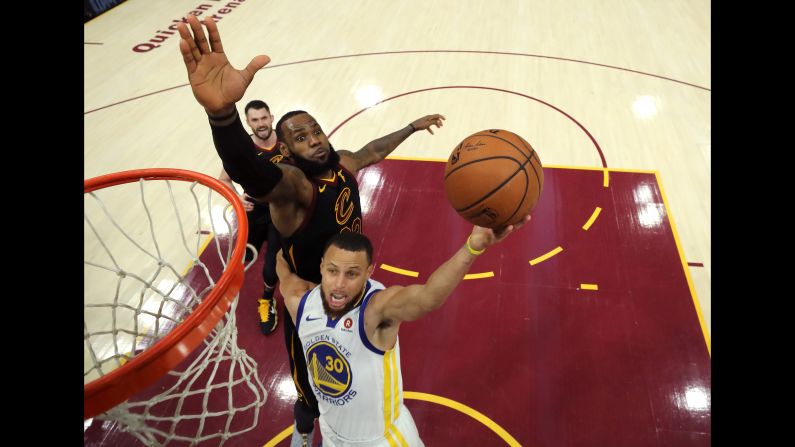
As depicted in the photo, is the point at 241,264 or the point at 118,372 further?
the point at 241,264

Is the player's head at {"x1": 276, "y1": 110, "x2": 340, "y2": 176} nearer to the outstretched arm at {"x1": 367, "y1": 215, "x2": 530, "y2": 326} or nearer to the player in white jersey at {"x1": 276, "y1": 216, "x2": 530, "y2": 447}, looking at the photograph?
the player in white jersey at {"x1": 276, "y1": 216, "x2": 530, "y2": 447}

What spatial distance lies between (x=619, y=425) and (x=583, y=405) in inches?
9.1

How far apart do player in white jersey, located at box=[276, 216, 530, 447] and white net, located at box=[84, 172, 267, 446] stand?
600 mm

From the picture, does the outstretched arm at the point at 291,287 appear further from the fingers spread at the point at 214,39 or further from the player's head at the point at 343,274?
the fingers spread at the point at 214,39

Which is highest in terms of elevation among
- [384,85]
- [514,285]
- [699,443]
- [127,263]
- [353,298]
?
[384,85]

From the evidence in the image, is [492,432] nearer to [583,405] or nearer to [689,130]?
[583,405]

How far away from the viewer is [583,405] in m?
3.32

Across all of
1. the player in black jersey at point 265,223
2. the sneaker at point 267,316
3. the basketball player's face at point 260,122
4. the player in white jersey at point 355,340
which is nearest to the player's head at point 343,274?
the player in white jersey at point 355,340

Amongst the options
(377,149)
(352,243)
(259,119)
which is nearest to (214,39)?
(352,243)

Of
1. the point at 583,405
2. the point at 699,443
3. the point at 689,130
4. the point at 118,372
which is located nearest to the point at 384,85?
the point at 689,130

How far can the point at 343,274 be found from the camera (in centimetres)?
205

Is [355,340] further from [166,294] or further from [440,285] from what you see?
[166,294]

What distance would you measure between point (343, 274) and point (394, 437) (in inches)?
31.0

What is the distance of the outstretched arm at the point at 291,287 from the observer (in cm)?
229
